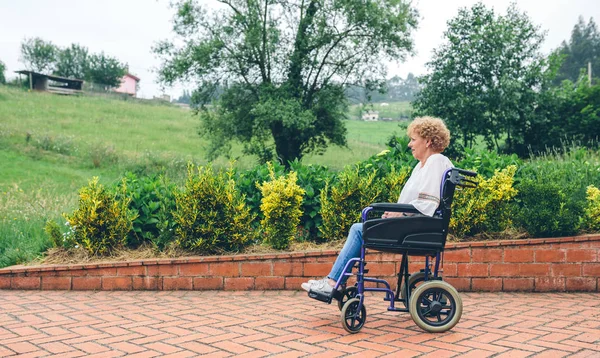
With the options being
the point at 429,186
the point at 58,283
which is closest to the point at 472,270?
the point at 429,186

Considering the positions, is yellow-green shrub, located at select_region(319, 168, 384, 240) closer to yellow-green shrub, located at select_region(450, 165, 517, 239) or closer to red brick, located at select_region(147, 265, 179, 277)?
yellow-green shrub, located at select_region(450, 165, 517, 239)

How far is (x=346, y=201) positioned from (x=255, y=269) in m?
1.17

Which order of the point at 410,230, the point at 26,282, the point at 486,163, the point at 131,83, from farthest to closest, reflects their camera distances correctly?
the point at 131,83 → the point at 486,163 → the point at 26,282 → the point at 410,230

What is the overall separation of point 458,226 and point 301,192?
1680mm

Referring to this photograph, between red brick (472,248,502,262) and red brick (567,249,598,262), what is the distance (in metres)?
0.71

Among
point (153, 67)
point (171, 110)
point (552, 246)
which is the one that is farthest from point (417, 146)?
point (171, 110)

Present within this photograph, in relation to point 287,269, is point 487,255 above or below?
above

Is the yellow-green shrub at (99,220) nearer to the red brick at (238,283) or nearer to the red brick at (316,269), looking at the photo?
the red brick at (238,283)

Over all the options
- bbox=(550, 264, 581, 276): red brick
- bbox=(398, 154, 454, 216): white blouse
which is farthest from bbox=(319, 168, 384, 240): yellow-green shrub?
bbox=(550, 264, 581, 276): red brick

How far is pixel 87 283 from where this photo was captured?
19.6ft

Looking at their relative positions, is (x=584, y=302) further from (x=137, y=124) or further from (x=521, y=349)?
(x=137, y=124)

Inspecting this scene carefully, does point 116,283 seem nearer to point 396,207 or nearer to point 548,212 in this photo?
point 396,207

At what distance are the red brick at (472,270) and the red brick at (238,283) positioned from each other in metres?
2.10

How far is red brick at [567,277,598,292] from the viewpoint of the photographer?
5.65 metres
